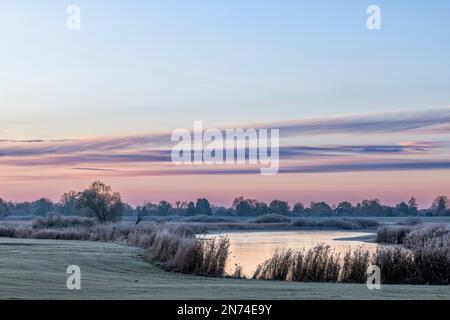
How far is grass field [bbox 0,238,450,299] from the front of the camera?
17969 millimetres

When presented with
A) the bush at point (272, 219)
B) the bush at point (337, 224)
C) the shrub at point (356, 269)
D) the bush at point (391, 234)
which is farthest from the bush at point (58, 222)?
the shrub at point (356, 269)

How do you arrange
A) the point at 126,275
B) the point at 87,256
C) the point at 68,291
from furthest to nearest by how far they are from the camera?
the point at 87,256 → the point at 126,275 → the point at 68,291

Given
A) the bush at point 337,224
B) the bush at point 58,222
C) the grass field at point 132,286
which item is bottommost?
the bush at point 337,224

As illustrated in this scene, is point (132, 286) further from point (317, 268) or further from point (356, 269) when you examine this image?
point (356, 269)

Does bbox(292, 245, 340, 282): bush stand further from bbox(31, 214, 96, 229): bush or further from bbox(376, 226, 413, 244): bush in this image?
bbox(31, 214, 96, 229): bush

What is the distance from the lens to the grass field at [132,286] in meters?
18.0

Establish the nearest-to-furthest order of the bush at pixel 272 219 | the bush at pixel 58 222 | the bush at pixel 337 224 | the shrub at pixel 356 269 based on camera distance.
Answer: the shrub at pixel 356 269
the bush at pixel 58 222
the bush at pixel 337 224
the bush at pixel 272 219

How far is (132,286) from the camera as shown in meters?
21.2

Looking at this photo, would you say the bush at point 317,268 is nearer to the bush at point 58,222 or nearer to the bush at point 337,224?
the bush at point 58,222

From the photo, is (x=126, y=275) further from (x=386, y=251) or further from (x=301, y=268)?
(x=386, y=251)

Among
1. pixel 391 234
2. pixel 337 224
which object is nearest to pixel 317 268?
pixel 391 234
